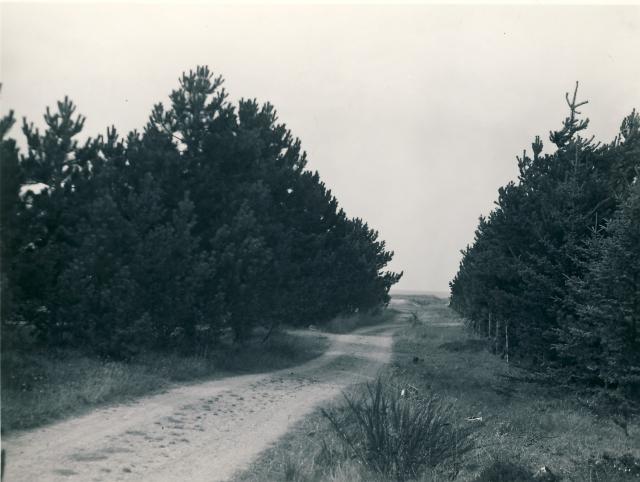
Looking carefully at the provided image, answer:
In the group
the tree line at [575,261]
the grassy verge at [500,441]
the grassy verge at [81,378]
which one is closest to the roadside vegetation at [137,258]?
the grassy verge at [81,378]

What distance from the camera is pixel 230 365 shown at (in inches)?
797

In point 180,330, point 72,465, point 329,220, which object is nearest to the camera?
point 72,465

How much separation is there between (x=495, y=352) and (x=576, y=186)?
495 inches

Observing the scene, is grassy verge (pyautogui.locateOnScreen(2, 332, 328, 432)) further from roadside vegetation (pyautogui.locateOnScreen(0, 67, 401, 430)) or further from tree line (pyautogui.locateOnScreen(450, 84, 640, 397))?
tree line (pyautogui.locateOnScreen(450, 84, 640, 397))

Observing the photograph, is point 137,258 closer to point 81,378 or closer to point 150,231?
point 150,231

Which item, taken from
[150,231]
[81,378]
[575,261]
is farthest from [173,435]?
[575,261]

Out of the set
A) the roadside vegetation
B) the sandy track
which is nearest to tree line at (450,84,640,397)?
the sandy track

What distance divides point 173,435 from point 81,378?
4.10 m

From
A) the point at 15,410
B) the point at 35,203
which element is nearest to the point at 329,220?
the point at 35,203

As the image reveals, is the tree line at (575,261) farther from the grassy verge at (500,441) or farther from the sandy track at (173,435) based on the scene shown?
the sandy track at (173,435)

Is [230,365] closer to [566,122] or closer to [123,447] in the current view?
[123,447]

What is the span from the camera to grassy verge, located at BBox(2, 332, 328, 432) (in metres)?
11.1

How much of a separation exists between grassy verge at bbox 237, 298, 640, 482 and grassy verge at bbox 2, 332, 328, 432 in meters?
4.38

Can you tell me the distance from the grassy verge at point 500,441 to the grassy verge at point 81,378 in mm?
4380
